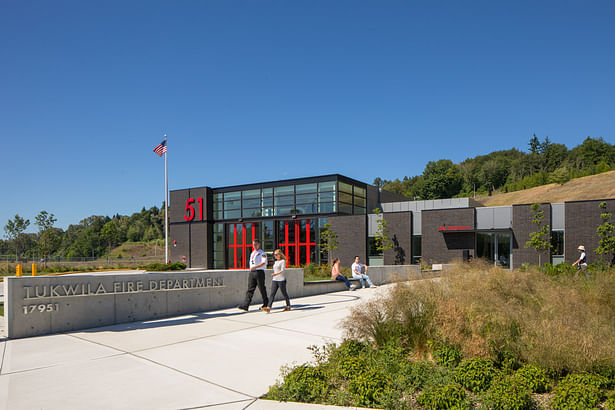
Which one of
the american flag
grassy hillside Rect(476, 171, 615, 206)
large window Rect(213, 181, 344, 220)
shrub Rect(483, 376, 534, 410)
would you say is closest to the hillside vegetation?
grassy hillside Rect(476, 171, 615, 206)

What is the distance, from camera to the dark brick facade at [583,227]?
25.1m

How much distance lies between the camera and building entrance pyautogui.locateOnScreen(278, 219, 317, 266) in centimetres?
3422

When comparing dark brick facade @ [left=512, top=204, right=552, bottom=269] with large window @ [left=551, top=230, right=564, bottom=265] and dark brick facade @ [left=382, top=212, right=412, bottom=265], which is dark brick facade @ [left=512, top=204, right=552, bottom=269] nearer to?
large window @ [left=551, top=230, right=564, bottom=265]

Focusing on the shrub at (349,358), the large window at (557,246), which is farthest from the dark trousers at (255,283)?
the large window at (557,246)

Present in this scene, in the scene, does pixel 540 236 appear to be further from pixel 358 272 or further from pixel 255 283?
pixel 255 283

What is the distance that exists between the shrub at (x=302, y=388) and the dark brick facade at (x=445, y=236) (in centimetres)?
2626

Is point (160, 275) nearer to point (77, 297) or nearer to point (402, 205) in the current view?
point (77, 297)

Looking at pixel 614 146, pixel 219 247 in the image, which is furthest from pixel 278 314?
pixel 614 146

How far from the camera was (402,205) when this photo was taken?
40469 mm

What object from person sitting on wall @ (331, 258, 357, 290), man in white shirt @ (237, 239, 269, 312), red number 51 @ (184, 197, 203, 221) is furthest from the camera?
red number 51 @ (184, 197, 203, 221)

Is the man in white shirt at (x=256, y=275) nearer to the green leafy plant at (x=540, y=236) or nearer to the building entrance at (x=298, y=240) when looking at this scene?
the green leafy plant at (x=540, y=236)

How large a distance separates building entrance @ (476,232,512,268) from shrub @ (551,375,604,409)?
1039 inches

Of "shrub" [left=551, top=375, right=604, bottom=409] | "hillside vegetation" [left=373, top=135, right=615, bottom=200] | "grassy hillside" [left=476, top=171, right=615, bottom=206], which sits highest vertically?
"hillside vegetation" [left=373, top=135, right=615, bottom=200]

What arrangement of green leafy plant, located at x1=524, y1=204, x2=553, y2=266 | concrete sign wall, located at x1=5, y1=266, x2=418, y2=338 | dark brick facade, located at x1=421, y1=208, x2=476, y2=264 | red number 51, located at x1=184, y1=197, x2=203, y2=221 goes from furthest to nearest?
red number 51, located at x1=184, y1=197, x2=203, y2=221, dark brick facade, located at x1=421, y1=208, x2=476, y2=264, green leafy plant, located at x1=524, y1=204, x2=553, y2=266, concrete sign wall, located at x1=5, y1=266, x2=418, y2=338
